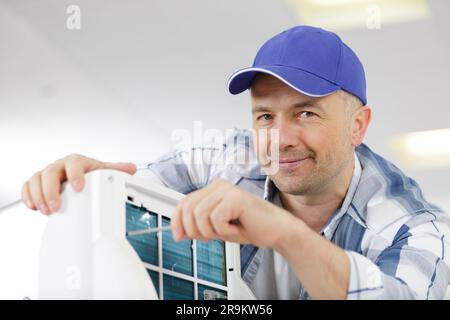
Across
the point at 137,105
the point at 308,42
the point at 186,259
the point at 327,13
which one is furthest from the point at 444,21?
the point at 186,259

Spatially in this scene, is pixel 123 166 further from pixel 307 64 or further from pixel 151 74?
pixel 151 74

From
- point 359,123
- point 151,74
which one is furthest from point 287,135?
point 151,74

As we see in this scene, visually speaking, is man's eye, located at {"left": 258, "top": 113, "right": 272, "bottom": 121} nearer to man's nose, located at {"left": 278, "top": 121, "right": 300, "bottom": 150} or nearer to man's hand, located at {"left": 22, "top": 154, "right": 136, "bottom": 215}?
man's nose, located at {"left": 278, "top": 121, "right": 300, "bottom": 150}

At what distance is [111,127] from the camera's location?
2809 mm

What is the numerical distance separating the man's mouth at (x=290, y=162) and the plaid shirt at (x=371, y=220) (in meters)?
0.11

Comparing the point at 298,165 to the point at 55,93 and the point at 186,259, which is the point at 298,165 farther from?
the point at 55,93

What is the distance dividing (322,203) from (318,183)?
7 cm

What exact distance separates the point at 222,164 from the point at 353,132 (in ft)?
0.92

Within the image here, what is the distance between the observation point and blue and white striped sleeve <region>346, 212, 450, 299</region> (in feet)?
2.90

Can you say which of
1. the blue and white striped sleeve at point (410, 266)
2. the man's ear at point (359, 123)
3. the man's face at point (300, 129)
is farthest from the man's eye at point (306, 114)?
the blue and white striped sleeve at point (410, 266)

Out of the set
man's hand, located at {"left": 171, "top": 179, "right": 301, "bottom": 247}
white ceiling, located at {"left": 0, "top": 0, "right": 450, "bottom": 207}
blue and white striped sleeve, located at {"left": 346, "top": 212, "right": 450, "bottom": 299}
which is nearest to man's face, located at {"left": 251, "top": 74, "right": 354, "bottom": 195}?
blue and white striped sleeve, located at {"left": 346, "top": 212, "right": 450, "bottom": 299}

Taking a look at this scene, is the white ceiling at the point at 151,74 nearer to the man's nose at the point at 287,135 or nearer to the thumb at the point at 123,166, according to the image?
the man's nose at the point at 287,135

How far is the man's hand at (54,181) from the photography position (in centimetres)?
90

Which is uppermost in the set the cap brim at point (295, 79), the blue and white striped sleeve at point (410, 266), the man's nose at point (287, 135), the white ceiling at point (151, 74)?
the white ceiling at point (151, 74)
